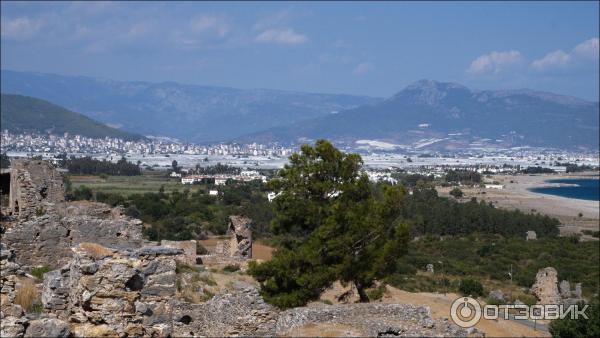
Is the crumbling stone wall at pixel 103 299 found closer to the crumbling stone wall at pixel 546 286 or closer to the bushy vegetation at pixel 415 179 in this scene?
the crumbling stone wall at pixel 546 286

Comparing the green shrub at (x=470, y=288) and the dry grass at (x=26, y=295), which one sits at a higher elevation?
the dry grass at (x=26, y=295)

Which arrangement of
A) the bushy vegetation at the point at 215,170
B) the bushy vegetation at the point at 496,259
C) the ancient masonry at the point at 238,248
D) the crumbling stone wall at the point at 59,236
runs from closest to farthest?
the crumbling stone wall at the point at 59,236 → the ancient masonry at the point at 238,248 → the bushy vegetation at the point at 496,259 → the bushy vegetation at the point at 215,170

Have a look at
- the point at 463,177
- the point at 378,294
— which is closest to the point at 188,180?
the point at 463,177

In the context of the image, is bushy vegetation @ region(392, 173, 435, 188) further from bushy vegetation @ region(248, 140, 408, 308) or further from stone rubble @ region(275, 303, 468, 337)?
stone rubble @ region(275, 303, 468, 337)

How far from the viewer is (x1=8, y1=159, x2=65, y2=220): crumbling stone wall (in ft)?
66.0

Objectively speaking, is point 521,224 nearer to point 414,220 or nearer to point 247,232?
point 414,220

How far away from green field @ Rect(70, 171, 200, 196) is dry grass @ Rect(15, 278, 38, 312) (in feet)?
170

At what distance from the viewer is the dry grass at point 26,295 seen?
9469 mm

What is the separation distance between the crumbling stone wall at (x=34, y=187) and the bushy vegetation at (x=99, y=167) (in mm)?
39267

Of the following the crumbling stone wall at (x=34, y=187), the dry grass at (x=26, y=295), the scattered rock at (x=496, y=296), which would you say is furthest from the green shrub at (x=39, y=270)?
the scattered rock at (x=496, y=296)

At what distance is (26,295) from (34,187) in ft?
37.6

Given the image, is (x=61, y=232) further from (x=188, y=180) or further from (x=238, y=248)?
(x=188, y=180)

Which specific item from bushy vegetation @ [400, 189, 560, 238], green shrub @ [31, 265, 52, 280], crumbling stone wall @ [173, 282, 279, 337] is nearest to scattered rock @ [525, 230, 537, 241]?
bushy vegetation @ [400, 189, 560, 238]

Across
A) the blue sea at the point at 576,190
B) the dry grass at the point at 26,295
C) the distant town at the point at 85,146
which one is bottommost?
the blue sea at the point at 576,190
